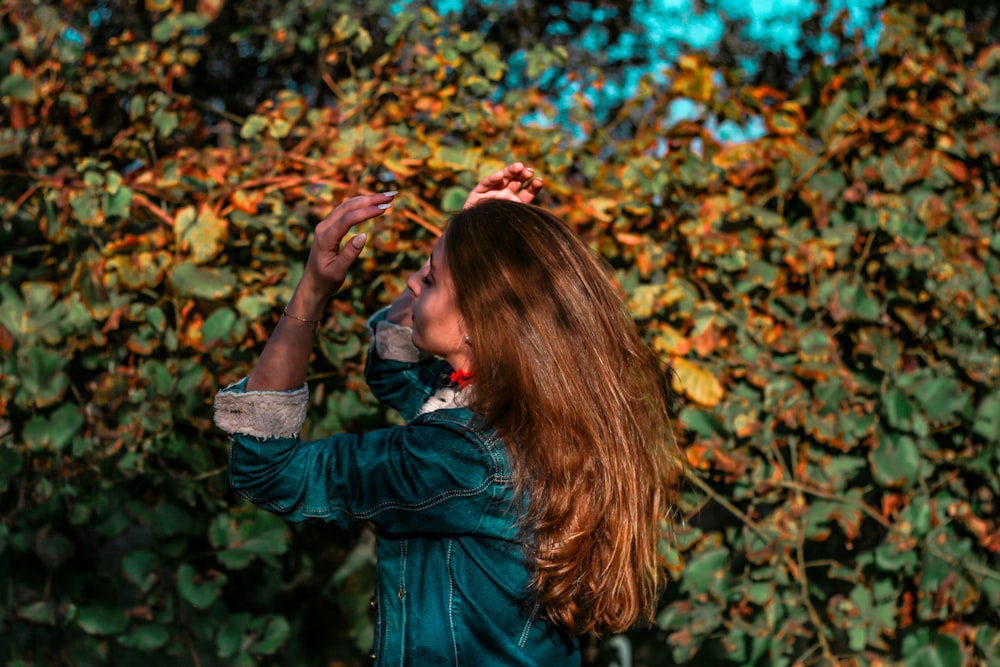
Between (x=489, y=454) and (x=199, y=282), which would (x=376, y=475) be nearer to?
(x=489, y=454)

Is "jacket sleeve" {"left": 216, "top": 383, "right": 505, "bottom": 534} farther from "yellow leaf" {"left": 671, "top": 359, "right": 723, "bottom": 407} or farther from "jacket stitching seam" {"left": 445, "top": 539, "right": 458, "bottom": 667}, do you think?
"yellow leaf" {"left": 671, "top": 359, "right": 723, "bottom": 407}

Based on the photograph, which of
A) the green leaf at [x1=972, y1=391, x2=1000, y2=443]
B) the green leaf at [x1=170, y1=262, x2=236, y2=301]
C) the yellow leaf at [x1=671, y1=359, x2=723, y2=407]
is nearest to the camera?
the green leaf at [x1=170, y1=262, x2=236, y2=301]

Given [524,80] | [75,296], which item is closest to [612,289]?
[75,296]

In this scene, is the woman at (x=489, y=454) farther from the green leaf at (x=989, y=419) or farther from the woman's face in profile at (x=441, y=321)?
the green leaf at (x=989, y=419)

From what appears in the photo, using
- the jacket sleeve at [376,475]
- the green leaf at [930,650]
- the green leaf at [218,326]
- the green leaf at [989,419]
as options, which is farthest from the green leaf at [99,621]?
the green leaf at [989,419]

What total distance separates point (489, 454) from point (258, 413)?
0.31 m

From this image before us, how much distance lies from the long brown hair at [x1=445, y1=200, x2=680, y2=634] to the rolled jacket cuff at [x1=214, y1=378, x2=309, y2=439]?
10.5 inches

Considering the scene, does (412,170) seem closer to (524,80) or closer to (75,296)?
(75,296)

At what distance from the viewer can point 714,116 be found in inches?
92.8

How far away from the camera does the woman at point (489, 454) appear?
130 centimetres

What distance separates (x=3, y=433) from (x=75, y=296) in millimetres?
333

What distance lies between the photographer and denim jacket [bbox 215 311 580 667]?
1.29 m

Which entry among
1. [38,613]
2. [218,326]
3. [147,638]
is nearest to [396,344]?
[218,326]

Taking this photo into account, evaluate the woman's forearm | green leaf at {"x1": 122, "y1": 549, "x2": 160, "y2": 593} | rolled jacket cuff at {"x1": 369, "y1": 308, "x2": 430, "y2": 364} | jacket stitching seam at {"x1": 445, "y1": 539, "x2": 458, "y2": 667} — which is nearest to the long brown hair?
jacket stitching seam at {"x1": 445, "y1": 539, "x2": 458, "y2": 667}
